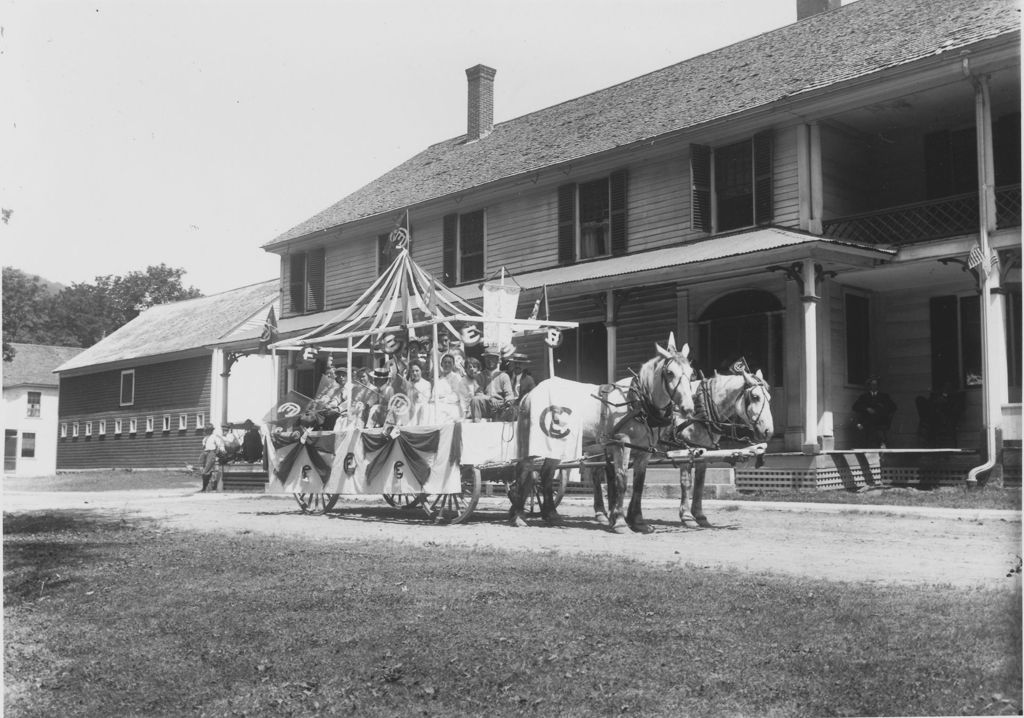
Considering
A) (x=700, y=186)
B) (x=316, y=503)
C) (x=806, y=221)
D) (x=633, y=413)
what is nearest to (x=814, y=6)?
(x=700, y=186)

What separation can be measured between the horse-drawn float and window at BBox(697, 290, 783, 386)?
678 cm

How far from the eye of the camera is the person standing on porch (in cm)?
1780

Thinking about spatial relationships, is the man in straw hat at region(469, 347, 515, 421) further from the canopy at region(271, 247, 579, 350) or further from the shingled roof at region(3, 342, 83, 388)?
the shingled roof at region(3, 342, 83, 388)

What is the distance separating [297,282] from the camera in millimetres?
30344

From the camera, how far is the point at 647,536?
10.8 metres

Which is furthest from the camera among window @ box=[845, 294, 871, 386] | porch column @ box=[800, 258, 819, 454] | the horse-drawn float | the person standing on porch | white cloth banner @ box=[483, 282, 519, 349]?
window @ box=[845, 294, 871, 386]

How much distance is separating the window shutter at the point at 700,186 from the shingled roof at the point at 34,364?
1295 cm

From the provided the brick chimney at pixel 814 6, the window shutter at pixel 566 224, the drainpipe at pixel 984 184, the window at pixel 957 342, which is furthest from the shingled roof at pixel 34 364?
the brick chimney at pixel 814 6

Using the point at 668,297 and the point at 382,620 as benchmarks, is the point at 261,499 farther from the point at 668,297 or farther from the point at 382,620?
the point at 382,620

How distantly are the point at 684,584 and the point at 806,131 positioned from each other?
44.0 ft

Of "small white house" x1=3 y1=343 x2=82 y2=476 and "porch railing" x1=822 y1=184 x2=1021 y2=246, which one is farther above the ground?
"porch railing" x1=822 y1=184 x2=1021 y2=246

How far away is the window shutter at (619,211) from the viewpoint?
22.1m

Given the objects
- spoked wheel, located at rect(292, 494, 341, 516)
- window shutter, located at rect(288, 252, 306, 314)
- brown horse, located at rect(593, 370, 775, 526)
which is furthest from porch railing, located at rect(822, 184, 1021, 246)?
window shutter, located at rect(288, 252, 306, 314)

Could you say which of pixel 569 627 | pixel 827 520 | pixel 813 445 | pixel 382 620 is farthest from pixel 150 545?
pixel 813 445
